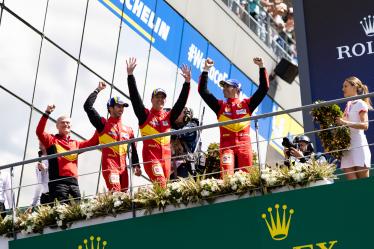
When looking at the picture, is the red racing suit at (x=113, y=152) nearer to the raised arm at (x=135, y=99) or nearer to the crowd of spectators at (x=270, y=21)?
the raised arm at (x=135, y=99)

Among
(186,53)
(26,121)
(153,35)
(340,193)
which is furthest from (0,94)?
(340,193)

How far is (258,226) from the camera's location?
16.5m

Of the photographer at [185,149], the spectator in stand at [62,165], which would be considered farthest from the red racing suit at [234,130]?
the spectator in stand at [62,165]

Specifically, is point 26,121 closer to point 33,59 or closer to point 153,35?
point 33,59

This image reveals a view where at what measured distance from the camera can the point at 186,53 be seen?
29.9 m

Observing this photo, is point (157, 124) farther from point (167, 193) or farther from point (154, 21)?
point (154, 21)

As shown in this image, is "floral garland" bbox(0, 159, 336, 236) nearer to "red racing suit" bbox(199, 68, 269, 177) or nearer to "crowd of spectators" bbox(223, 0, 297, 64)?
"red racing suit" bbox(199, 68, 269, 177)

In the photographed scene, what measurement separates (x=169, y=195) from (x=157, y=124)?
4.12 ft

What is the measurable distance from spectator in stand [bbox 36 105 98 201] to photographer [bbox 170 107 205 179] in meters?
1.28

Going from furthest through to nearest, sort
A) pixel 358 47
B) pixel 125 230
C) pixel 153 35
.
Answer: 1. pixel 153 35
2. pixel 358 47
3. pixel 125 230

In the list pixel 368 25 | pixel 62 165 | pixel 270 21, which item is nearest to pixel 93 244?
pixel 62 165

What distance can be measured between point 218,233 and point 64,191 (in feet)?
7.78

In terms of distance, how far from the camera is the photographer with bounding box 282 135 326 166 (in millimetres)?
16750

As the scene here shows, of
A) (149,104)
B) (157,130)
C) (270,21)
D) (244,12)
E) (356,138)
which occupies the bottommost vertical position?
(356,138)
